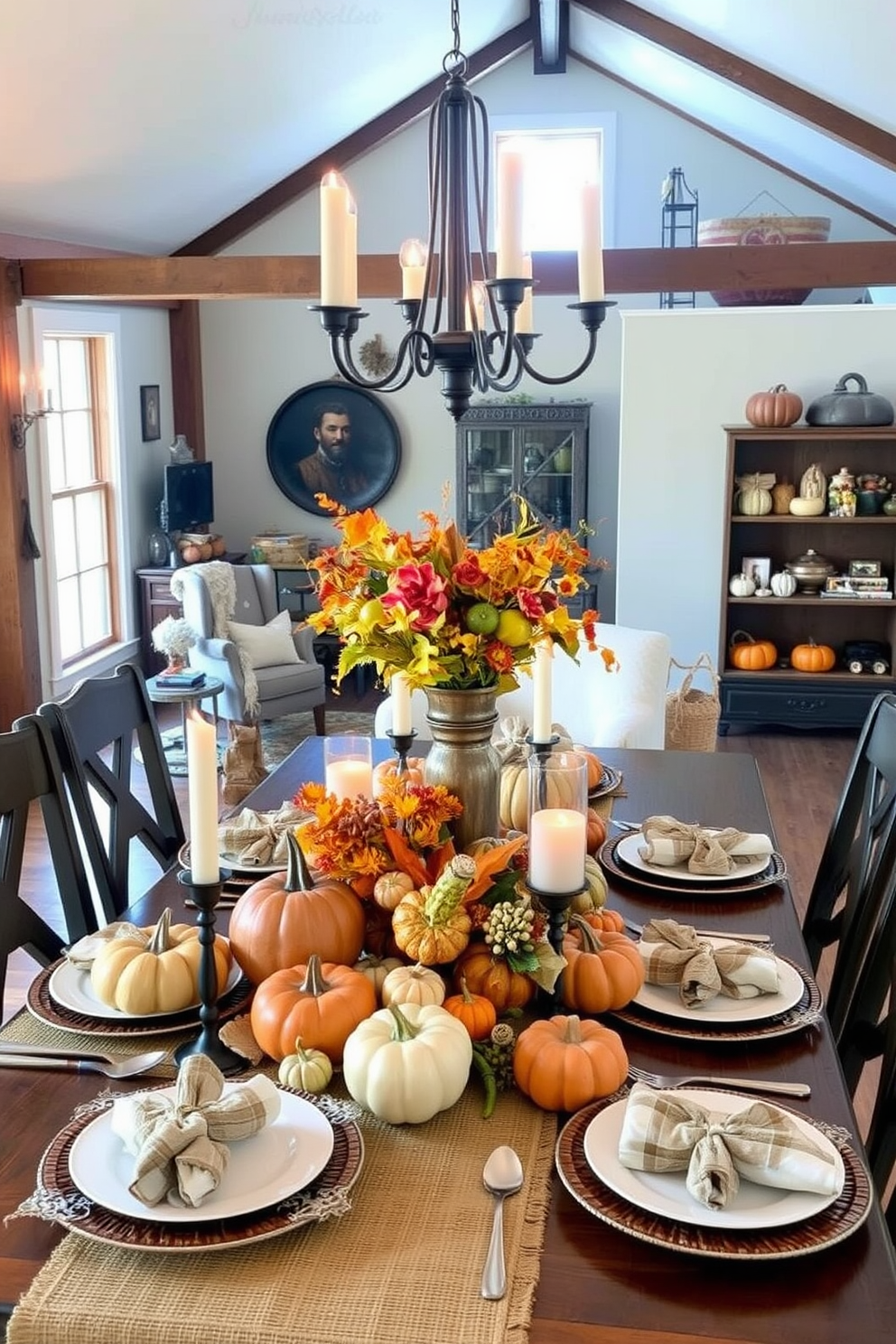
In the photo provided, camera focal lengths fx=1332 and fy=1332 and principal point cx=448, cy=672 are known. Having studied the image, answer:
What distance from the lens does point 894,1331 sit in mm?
1163

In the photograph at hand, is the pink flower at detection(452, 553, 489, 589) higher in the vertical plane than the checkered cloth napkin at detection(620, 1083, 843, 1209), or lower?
higher

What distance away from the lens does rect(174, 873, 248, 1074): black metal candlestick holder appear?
5.01ft

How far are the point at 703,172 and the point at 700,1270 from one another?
7.51 m

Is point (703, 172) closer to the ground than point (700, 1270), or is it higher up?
higher up

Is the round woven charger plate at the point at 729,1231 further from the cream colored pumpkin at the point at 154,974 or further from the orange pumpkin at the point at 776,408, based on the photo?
the orange pumpkin at the point at 776,408

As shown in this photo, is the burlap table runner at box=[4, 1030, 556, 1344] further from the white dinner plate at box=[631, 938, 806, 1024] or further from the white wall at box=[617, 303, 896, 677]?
the white wall at box=[617, 303, 896, 677]

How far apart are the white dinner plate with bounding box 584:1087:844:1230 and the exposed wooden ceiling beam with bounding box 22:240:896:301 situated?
191 inches

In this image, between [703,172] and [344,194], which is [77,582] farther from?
[344,194]

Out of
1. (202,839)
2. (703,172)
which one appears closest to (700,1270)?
(202,839)

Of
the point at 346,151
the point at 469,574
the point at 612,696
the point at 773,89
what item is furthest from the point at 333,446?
the point at 469,574

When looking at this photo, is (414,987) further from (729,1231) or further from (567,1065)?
(729,1231)

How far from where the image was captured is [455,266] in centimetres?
243

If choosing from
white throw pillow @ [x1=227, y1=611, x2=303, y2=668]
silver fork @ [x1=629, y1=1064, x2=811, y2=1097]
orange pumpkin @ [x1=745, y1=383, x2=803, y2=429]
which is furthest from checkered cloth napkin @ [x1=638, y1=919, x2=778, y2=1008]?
orange pumpkin @ [x1=745, y1=383, x2=803, y2=429]

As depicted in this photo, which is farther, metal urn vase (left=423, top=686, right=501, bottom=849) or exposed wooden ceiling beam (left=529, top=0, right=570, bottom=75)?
exposed wooden ceiling beam (left=529, top=0, right=570, bottom=75)
